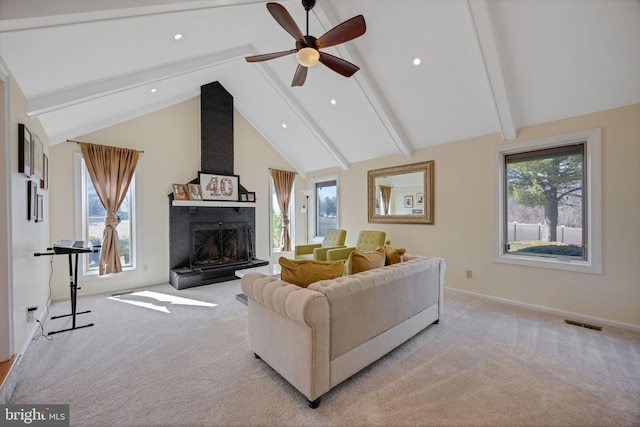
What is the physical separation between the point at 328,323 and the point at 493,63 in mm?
3381

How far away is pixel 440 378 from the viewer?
2.06 metres

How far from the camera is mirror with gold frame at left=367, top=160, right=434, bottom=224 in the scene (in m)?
4.66

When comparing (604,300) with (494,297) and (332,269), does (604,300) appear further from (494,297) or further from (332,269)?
(332,269)

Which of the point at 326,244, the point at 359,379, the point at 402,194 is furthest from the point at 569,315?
the point at 326,244

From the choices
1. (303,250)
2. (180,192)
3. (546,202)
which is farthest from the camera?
(303,250)

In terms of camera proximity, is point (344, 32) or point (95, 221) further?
point (95, 221)

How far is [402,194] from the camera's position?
5090 mm

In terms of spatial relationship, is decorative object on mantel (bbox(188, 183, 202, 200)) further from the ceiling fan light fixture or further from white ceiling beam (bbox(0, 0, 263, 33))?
the ceiling fan light fixture

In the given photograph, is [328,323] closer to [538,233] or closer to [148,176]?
[538,233]

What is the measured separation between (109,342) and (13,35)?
2.65m

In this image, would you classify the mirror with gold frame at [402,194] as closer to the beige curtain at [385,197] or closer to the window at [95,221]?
the beige curtain at [385,197]

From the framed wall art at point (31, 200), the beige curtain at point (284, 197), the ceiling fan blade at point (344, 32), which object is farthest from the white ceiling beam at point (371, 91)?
the framed wall art at point (31, 200)

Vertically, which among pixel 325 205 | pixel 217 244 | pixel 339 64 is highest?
pixel 339 64

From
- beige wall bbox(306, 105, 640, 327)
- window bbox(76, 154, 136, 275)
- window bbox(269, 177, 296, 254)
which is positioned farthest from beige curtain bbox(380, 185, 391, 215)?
window bbox(76, 154, 136, 275)
